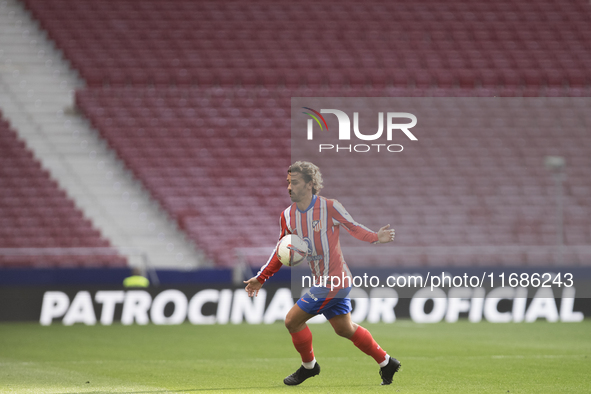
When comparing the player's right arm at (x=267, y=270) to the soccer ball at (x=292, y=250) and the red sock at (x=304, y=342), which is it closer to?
the soccer ball at (x=292, y=250)

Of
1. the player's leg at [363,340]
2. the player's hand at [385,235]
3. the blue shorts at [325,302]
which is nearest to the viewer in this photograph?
the player's hand at [385,235]

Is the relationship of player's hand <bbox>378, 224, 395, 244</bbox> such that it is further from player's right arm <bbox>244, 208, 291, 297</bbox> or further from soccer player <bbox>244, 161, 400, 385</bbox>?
player's right arm <bbox>244, 208, 291, 297</bbox>

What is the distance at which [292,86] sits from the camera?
21719 millimetres

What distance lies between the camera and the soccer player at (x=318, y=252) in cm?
667

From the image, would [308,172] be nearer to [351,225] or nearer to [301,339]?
[351,225]

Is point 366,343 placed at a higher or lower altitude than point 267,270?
lower

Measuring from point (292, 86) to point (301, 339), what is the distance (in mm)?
15493

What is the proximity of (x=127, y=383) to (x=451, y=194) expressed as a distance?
1138 centimetres

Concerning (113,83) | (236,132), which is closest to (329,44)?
(236,132)

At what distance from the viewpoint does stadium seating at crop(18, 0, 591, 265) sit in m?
17.4

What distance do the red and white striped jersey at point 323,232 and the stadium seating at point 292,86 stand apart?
30.3 ft

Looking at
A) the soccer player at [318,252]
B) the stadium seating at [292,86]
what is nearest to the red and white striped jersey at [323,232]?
the soccer player at [318,252]

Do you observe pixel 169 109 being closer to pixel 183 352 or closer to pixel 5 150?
pixel 5 150

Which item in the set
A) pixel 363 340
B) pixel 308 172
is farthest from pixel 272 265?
pixel 363 340
